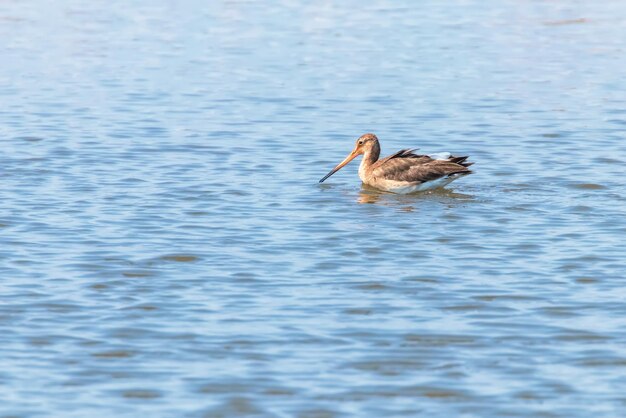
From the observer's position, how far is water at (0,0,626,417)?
987cm

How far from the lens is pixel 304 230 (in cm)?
1464

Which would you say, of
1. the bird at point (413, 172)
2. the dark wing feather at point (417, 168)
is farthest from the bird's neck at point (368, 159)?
the dark wing feather at point (417, 168)

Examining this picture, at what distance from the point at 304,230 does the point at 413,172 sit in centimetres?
283

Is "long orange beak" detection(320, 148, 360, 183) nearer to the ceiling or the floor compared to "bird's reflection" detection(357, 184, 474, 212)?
nearer to the ceiling

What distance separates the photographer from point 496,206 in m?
15.9

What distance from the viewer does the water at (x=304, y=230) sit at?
9.87 m

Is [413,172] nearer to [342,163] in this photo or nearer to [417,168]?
[417,168]

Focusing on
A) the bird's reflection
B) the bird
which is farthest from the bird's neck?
the bird's reflection

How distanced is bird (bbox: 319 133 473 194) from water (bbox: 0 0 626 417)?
0.88 feet

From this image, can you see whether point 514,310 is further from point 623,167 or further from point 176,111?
point 176,111

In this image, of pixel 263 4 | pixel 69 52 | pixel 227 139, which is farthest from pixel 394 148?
pixel 263 4

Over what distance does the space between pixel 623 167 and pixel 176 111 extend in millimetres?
7646

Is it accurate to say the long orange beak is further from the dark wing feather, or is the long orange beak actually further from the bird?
the dark wing feather

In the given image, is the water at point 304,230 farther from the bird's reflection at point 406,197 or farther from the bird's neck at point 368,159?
the bird's neck at point 368,159
